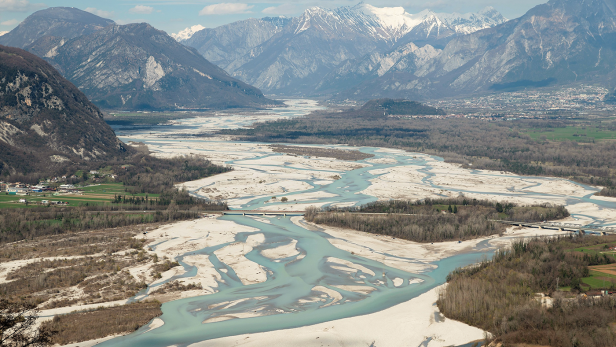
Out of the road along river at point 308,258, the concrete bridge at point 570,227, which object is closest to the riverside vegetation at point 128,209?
the road along river at point 308,258

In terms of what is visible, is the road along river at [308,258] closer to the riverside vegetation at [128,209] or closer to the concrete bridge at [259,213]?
the concrete bridge at [259,213]

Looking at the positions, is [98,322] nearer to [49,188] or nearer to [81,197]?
[81,197]

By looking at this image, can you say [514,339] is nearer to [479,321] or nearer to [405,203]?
[479,321]

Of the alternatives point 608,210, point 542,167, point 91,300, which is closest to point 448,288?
point 91,300

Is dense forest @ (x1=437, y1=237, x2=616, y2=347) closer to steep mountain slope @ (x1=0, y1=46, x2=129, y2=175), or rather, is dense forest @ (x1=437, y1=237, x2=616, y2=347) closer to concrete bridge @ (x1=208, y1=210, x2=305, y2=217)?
concrete bridge @ (x1=208, y1=210, x2=305, y2=217)

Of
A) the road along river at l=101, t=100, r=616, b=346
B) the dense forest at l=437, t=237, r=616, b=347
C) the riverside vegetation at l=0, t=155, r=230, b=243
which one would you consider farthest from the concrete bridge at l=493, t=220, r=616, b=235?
the riverside vegetation at l=0, t=155, r=230, b=243

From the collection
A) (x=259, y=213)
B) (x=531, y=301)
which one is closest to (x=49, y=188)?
(x=259, y=213)

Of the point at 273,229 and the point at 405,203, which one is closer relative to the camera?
the point at 273,229
